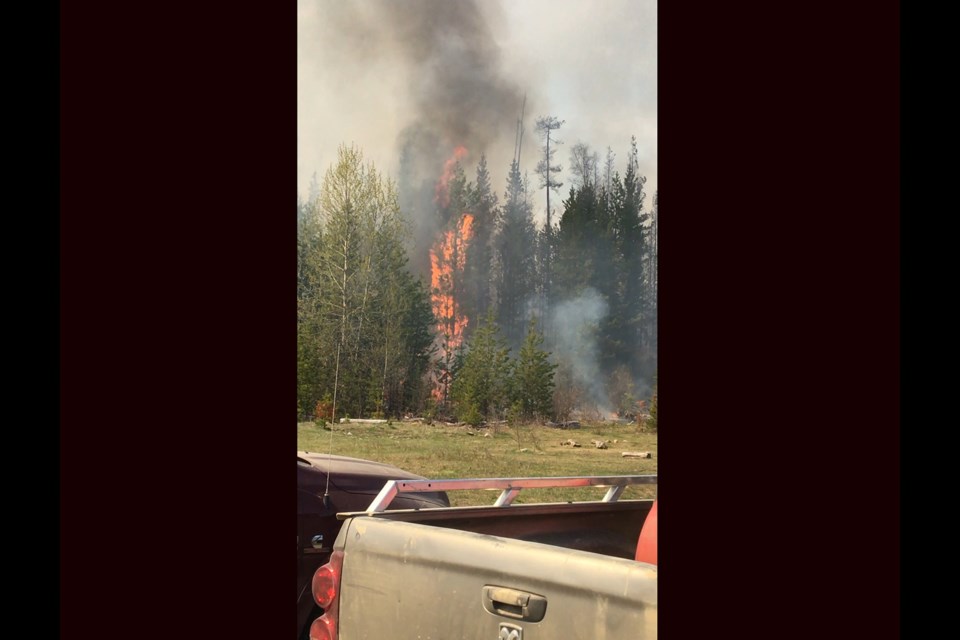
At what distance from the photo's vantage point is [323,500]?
4.59m

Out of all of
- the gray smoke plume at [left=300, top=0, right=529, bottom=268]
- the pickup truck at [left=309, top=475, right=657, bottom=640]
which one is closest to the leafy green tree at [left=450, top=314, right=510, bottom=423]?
the gray smoke plume at [left=300, top=0, right=529, bottom=268]

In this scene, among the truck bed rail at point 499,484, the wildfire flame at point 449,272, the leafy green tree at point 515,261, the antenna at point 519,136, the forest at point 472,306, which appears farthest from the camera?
the antenna at point 519,136

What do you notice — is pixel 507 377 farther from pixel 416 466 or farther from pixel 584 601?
pixel 584 601

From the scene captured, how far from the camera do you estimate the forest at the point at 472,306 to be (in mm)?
20234

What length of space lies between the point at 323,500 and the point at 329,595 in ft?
7.03

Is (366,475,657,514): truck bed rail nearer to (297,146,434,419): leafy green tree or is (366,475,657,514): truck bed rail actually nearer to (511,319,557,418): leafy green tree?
(511,319,557,418): leafy green tree

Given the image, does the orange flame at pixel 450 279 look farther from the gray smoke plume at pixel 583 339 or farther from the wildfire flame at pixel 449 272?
the gray smoke plume at pixel 583 339

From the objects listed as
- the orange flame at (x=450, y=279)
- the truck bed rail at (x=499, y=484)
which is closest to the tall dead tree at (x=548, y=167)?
the orange flame at (x=450, y=279)

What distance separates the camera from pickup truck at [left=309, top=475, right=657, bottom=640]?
76.1 inches

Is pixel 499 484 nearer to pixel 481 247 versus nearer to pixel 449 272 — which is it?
pixel 449 272

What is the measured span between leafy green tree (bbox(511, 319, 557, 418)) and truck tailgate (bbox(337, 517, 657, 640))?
1774cm

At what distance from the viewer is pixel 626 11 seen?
77.0 ft
